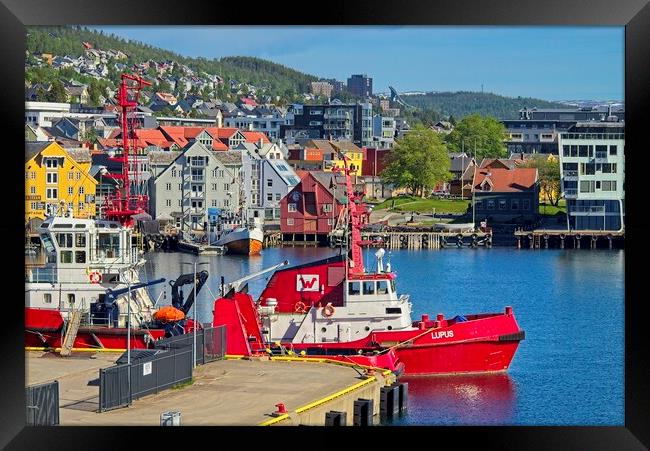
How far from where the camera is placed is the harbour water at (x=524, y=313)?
15.7 metres

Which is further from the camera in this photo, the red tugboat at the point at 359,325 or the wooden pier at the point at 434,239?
the wooden pier at the point at 434,239

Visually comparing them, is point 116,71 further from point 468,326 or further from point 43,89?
point 468,326

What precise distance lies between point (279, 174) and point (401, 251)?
5417 millimetres

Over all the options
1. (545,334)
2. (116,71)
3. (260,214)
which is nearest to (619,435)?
(545,334)

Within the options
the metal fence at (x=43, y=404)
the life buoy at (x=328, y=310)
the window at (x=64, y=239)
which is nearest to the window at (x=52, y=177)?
the window at (x=64, y=239)

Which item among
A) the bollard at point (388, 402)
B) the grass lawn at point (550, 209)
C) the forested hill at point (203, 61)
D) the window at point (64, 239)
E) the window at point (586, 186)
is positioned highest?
the forested hill at point (203, 61)

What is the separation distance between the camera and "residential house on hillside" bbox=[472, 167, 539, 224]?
43.0 m

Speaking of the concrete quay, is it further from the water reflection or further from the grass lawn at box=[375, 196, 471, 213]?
the grass lawn at box=[375, 196, 471, 213]

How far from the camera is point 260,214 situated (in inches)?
1652

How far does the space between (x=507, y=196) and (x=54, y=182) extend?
47.5 feet

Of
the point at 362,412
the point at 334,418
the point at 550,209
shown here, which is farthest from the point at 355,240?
the point at 550,209

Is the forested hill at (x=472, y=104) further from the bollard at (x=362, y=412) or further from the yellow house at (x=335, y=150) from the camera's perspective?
the bollard at (x=362, y=412)

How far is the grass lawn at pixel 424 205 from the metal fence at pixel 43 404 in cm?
3264

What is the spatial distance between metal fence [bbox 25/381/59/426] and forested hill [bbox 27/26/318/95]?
51.5 metres
